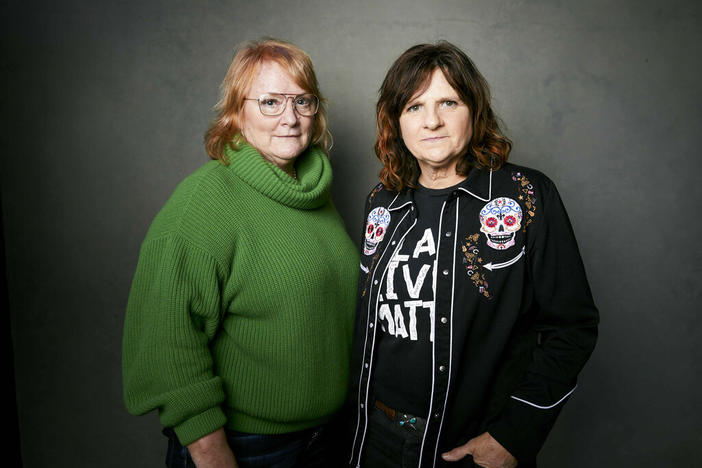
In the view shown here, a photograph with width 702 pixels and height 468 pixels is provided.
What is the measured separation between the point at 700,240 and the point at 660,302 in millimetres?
387

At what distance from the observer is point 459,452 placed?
55.3 inches

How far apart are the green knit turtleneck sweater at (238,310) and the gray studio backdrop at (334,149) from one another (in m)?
0.98

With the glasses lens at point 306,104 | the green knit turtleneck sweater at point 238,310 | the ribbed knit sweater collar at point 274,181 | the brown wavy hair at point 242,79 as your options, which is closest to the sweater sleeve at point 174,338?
the green knit turtleneck sweater at point 238,310

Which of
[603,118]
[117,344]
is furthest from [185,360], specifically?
[603,118]

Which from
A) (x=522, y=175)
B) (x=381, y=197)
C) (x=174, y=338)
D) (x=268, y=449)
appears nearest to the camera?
(x=174, y=338)

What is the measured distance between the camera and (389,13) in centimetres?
229

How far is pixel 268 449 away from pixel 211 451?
8.9 inches

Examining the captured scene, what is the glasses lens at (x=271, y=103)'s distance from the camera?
1581 millimetres

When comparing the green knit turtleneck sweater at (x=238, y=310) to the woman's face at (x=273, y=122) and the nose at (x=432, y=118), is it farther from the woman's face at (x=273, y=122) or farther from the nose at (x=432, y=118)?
the nose at (x=432, y=118)

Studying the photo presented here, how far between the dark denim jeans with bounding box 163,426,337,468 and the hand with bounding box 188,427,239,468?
89 millimetres

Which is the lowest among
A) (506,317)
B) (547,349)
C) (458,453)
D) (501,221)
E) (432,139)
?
(458,453)

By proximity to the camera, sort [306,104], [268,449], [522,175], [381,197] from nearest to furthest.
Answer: [522,175] < [268,449] < [306,104] < [381,197]

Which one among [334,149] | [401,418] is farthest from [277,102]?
[401,418]

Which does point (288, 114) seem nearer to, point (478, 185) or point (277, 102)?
point (277, 102)
